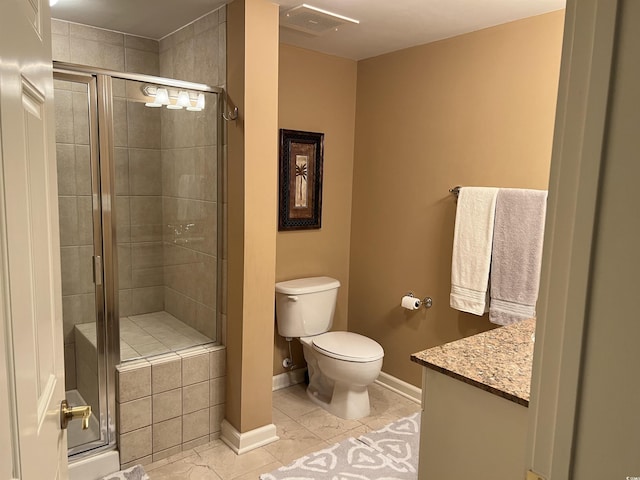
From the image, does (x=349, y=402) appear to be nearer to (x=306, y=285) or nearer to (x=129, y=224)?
(x=306, y=285)

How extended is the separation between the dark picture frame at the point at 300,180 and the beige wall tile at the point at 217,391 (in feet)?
3.55

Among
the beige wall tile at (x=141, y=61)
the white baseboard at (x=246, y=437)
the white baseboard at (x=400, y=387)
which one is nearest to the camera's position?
the white baseboard at (x=246, y=437)

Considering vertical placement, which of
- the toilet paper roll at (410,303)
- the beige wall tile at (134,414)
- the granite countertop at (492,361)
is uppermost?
the granite countertop at (492,361)

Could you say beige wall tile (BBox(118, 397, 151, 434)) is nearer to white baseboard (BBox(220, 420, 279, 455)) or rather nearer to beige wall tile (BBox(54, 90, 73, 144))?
white baseboard (BBox(220, 420, 279, 455))

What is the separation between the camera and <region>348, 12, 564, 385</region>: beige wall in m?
2.55

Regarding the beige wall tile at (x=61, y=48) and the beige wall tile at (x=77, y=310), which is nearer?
the beige wall tile at (x=77, y=310)

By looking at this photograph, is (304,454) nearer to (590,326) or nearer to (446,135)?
(446,135)

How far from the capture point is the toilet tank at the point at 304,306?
10.3 feet

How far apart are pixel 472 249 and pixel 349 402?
4.02ft

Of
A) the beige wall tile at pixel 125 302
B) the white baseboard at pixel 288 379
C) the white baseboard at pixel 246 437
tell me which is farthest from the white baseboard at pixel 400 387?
the beige wall tile at pixel 125 302

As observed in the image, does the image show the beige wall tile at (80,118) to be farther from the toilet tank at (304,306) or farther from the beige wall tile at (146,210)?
the toilet tank at (304,306)

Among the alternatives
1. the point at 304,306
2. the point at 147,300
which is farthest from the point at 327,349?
the point at 147,300

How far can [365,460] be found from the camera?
2.54m

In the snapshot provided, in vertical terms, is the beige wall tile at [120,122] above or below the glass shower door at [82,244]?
above
